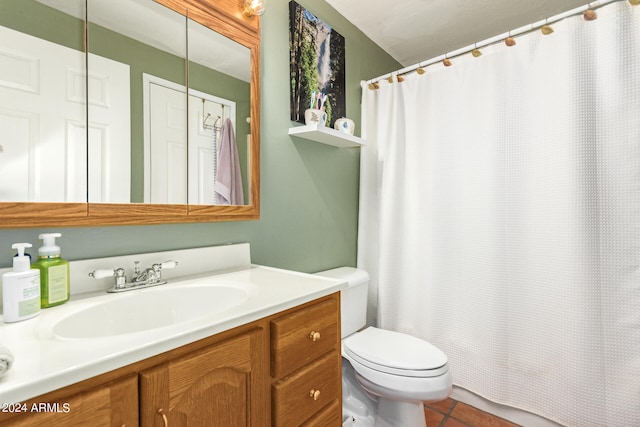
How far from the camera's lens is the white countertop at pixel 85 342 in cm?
46

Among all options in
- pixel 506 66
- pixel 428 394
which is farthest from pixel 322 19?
pixel 428 394

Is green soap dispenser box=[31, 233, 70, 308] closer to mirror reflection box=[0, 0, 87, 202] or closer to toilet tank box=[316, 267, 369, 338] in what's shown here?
mirror reflection box=[0, 0, 87, 202]

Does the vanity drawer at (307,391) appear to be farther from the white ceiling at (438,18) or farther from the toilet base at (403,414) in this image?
the white ceiling at (438,18)

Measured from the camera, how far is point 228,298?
1.00 m

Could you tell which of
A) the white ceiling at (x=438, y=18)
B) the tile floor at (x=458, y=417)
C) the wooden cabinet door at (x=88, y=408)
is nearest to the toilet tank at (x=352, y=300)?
the tile floor at (x=458, y=417)

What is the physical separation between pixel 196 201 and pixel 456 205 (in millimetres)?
1324

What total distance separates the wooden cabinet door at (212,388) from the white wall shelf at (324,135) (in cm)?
98

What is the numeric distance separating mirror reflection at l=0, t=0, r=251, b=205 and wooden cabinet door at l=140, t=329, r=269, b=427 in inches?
22.6

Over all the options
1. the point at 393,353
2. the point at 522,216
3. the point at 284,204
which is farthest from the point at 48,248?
the point at 522,216

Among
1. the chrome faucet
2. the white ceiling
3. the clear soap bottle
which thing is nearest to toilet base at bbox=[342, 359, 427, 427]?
the chrome faucet

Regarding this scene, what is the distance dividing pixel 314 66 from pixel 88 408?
163cm

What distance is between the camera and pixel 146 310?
916 millimetres

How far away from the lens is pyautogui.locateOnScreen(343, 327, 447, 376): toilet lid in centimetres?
125

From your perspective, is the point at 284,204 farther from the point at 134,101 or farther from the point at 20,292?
the point at 20,292
